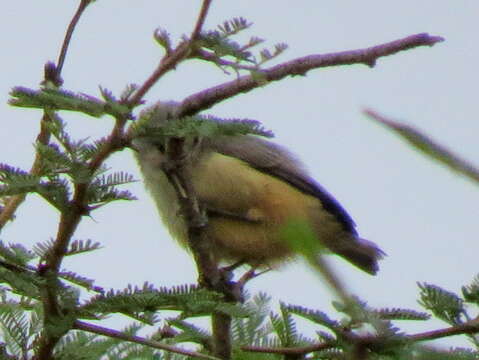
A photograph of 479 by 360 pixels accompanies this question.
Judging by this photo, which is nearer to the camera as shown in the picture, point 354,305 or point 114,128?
point 354,305

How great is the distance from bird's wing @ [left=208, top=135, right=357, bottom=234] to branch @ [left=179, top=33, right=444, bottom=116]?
10.2ft

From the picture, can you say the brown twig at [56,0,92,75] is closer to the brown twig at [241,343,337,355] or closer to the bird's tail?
the brown twig at [241,343,337,355]

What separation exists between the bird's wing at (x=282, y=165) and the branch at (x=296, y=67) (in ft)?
10.2

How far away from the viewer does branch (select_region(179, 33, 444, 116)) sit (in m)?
2.16

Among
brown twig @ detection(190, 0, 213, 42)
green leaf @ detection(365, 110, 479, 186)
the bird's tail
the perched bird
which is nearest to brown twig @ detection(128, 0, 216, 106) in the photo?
brown twig @ detection(190, 0, 213, 42)

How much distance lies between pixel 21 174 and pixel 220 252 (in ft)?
10.8

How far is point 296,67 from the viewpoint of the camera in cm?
240

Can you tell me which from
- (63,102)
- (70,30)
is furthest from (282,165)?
(63,102)

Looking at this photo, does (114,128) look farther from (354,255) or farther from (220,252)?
(354,255)

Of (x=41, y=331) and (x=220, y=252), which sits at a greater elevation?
(x=41, y=331)

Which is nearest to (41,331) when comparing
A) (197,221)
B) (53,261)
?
(53,261)

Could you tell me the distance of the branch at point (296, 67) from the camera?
2158 millimetres

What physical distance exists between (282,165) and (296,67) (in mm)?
3709

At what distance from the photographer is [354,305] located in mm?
706
